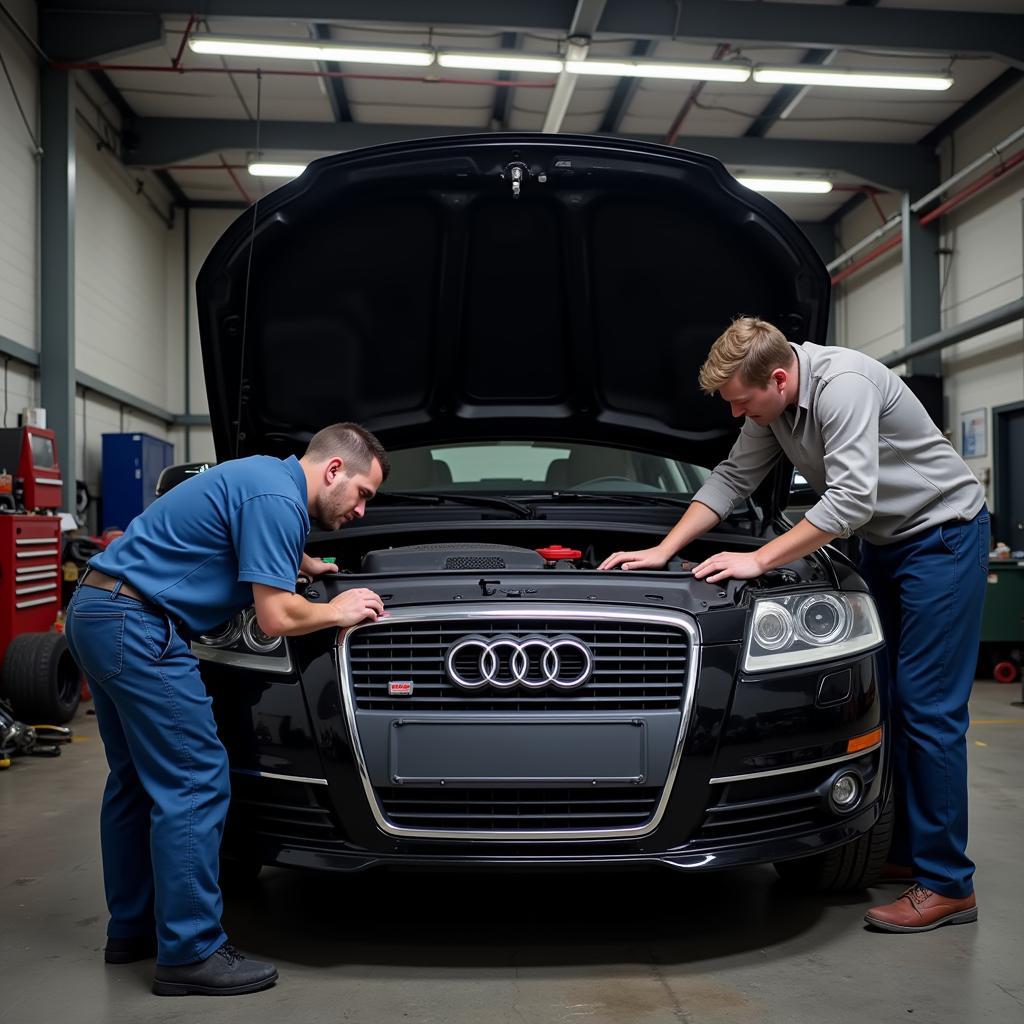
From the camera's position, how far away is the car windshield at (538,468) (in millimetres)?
3459

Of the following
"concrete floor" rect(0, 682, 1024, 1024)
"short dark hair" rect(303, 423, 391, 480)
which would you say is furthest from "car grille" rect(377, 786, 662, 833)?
"short dark hair" rect(303, 423, 391, 480)

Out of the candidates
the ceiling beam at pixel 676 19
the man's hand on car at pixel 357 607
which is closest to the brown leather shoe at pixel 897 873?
the man's hand on car at pixel 357 607

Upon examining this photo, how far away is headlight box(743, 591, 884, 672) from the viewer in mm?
2240

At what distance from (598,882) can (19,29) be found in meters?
8.71

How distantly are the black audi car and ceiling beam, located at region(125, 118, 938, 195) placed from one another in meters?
8.68

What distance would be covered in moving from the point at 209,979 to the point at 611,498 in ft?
5.40

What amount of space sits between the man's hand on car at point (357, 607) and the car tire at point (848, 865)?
118 cm

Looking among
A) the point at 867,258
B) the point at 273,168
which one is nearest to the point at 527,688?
the point at 273,168

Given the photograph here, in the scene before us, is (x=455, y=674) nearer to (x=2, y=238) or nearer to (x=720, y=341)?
(x=720, y=341)

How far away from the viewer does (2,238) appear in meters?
8.82

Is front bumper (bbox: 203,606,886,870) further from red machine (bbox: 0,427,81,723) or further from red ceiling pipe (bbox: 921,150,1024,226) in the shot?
red ceiling pipe (bbox: 921,150,1024,226)

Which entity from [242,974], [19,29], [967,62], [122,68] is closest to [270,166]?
[122,68]

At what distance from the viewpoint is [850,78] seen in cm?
888

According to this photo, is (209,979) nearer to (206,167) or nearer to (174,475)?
(174,475)
